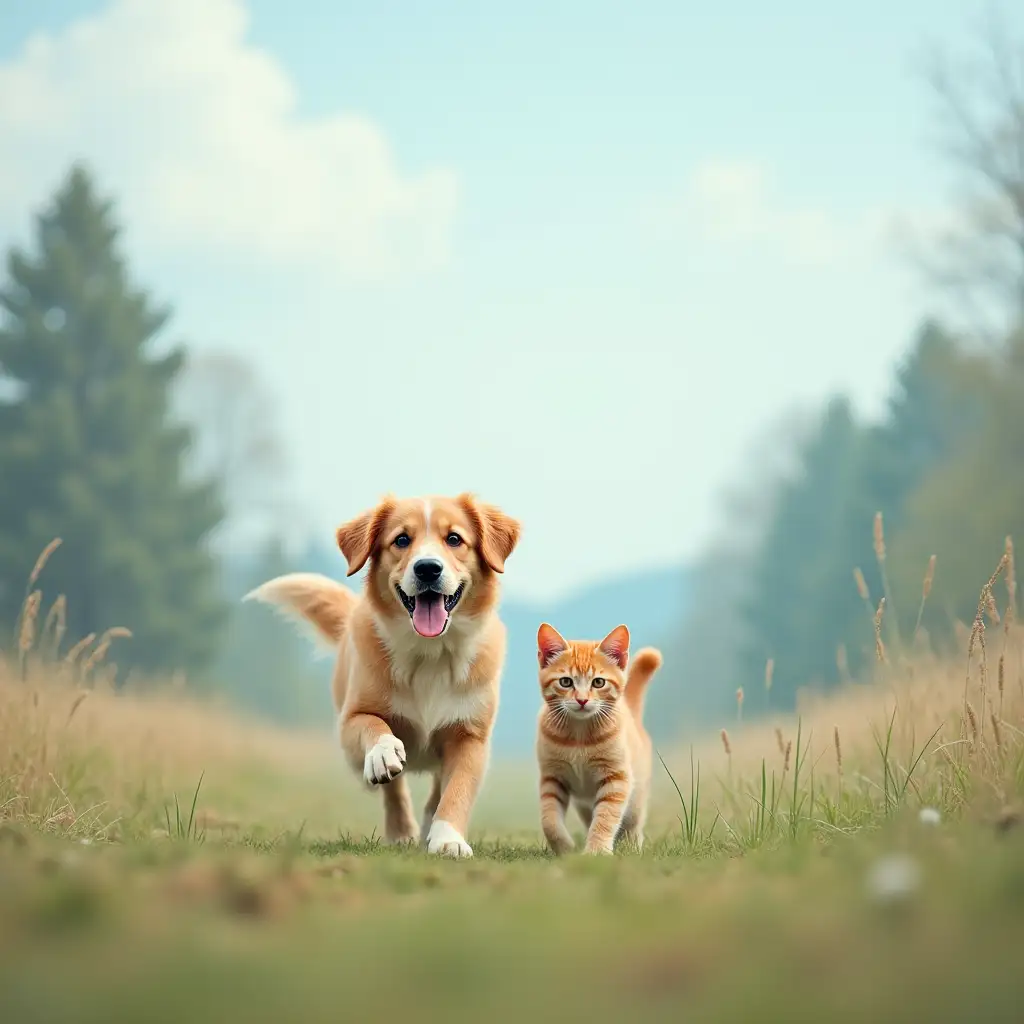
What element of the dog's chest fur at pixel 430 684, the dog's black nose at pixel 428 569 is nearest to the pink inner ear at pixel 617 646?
the dog's chest fur at pixel 430 684

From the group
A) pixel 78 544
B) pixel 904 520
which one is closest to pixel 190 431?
pixel 78 544

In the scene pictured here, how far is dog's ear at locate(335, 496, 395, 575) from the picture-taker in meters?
5.75

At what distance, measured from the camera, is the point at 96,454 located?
23328mm

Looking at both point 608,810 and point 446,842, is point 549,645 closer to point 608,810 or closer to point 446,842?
point 608,810

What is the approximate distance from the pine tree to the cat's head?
18228 mm

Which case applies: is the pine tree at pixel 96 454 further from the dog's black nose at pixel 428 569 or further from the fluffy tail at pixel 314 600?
the dog's black nose at pixel 428 569

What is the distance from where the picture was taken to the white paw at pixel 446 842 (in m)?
5.08

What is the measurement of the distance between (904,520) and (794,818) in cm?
2195

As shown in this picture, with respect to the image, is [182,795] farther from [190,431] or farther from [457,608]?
[190,431]

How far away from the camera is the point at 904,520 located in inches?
1013

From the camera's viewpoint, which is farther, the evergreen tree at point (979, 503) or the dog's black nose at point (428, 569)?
the evergreen tree at point (979, 503)

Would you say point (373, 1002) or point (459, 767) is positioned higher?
point (459, 767)

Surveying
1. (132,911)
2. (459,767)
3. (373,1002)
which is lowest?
(373,1002)

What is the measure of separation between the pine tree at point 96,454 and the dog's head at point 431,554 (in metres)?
17.9
